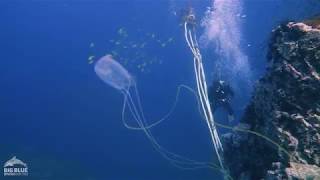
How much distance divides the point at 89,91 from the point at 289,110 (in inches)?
453

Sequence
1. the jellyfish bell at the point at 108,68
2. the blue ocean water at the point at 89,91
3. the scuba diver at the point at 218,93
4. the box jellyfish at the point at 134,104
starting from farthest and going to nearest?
the box jellyfish at the point at 134,104
the blue ocean water at the point at 89,91
the jellyfish bell at the point at 108,68
the scuba diver at the point at 218,93

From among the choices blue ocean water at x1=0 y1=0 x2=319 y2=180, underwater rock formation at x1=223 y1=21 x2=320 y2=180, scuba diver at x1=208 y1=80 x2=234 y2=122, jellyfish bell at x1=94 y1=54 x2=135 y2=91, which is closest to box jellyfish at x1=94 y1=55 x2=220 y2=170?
jellyfish bell at x1=94 y1=54 x2=135 y2=91

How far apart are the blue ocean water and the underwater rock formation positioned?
9.37 m

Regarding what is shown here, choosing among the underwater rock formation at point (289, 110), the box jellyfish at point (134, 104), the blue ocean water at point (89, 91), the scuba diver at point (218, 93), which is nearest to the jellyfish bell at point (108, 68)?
the box jellyfish at point (134, 104)

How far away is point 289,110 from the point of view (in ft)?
16.1

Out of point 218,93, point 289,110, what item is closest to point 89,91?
point 218,93

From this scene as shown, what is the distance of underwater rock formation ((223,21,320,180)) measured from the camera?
452 centimetres

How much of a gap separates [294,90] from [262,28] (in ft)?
32.5

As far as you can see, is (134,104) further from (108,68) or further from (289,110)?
(289,110)

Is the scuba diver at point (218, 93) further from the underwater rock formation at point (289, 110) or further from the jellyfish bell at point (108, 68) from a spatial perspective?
the jellyfish bell at point (108, 68)

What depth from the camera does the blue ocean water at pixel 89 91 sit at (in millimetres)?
15016

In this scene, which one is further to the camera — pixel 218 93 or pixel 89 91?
pixel 89 91

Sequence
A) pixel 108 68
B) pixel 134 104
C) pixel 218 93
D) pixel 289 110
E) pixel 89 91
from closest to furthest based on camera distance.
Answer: pixel 289 110 → pixel 218 93 → pixel 108 68 → pixel 89 91 → pixel 134 104

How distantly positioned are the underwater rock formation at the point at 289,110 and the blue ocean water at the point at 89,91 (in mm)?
9371
